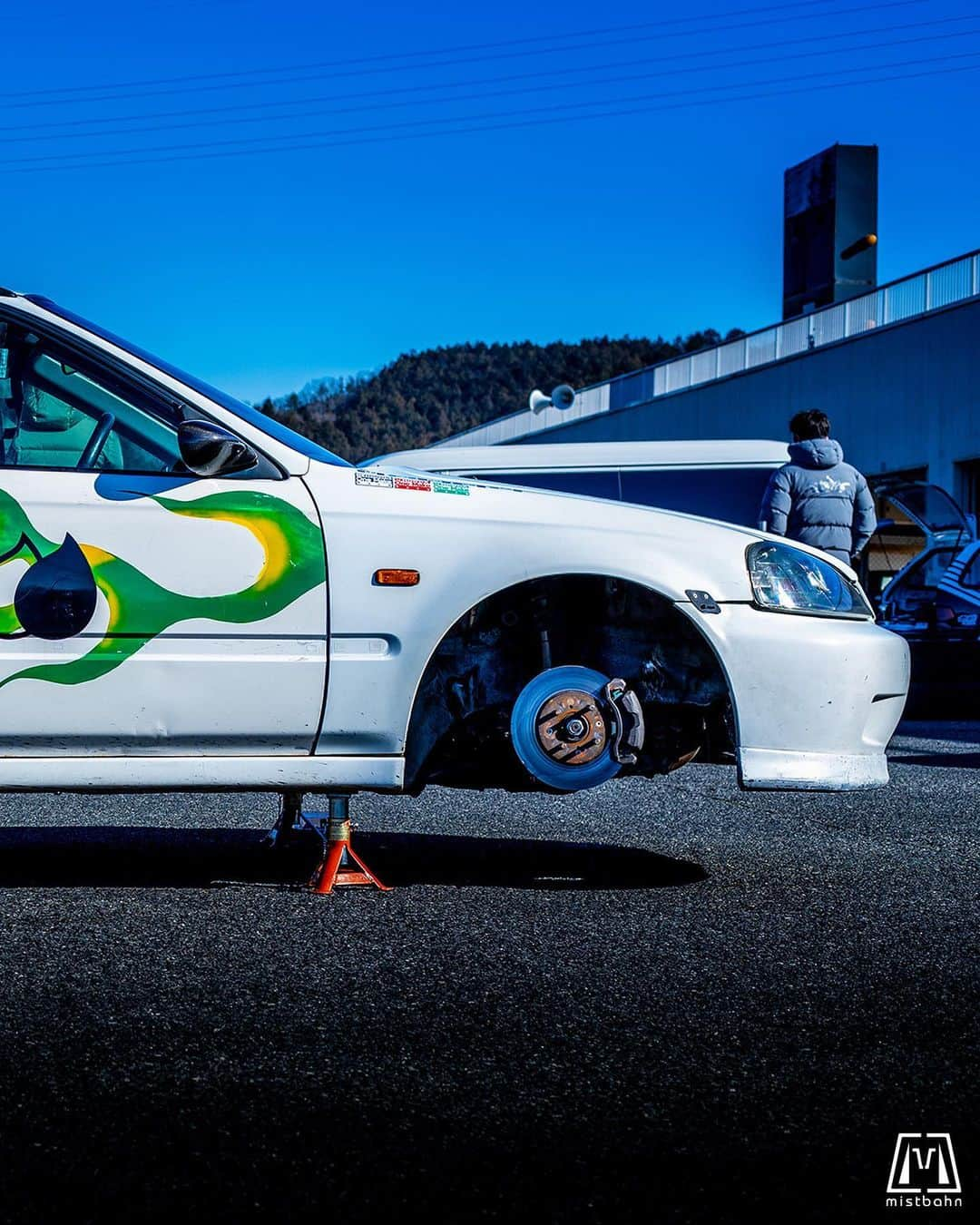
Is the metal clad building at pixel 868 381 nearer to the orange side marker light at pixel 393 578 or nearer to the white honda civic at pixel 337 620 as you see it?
the white honda civic at pixel 337 620

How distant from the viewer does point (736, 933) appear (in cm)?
422

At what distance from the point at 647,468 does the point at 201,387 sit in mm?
13158

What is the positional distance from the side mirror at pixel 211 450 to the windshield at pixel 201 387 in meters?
0.17

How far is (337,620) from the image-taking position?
14.6ft

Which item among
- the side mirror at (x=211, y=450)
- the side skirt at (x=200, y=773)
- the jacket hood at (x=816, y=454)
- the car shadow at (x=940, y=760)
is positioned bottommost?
the car shadow at (x=940, y=760)

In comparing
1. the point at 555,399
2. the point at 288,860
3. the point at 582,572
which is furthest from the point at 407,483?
the point at 555,399

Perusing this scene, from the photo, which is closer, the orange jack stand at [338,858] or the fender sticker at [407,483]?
the fender sticker at [407,483]

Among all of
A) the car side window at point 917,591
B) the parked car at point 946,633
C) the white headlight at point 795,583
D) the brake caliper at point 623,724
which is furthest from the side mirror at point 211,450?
the car side window at point 917,591

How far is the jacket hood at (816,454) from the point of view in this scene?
8.79 meters

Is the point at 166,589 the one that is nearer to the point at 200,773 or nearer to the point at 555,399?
the point at 200,773

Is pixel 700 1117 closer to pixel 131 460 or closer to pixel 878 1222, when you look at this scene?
pixel 878 1222

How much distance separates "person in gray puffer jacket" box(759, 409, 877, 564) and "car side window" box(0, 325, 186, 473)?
15.7 ft

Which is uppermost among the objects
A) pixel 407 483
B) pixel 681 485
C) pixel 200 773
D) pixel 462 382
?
pixel 462 382

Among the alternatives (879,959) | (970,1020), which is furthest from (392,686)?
(970,1020)
